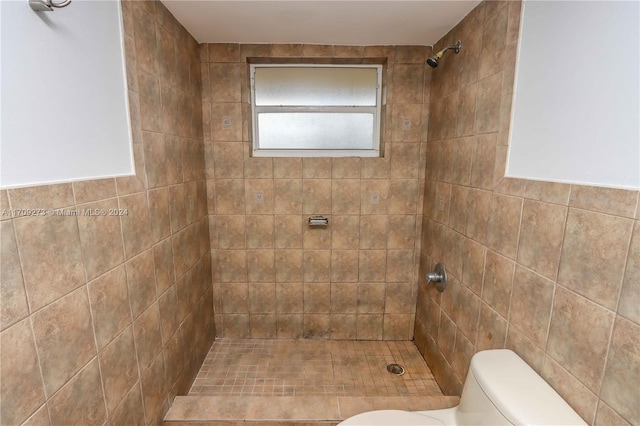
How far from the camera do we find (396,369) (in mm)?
2195

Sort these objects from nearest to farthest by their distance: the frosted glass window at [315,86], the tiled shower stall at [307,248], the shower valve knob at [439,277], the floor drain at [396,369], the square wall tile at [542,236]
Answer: the tiled shower stall at [307,248], the square wall tile at [542,236], the shower valve knob at [439,277], the floor drain at [396,369], the frosted glass window at [315,86]

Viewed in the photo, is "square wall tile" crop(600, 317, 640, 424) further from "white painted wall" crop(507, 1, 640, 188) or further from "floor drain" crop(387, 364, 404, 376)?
"floor drain" crop(387, 364, 404, 376)

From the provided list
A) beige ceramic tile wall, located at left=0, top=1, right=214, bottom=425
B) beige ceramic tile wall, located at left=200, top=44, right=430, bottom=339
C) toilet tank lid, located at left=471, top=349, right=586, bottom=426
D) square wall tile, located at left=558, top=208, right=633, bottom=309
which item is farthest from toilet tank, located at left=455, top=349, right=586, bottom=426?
beige ceramic tile wall, located at left=0, top=1, right=214, bottom=425

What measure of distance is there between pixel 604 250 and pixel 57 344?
5.48 ft

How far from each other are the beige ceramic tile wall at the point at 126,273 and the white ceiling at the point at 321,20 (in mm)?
199

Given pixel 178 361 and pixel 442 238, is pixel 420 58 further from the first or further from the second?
pixel 178 361

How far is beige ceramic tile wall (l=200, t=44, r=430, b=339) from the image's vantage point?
7.25ft

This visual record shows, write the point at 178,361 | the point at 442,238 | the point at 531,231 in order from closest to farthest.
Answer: the point at 531,231 → the point at 178,361 → the point at 442,238

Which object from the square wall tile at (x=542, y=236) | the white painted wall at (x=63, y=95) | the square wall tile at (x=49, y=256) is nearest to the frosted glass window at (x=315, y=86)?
the white painted wall at (x=63, y=95)

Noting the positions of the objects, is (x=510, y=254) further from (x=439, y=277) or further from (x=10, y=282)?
(x=10, y=282)

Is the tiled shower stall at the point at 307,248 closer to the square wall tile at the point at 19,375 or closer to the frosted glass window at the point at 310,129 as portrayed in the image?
the square wall tile at the point at 19,375

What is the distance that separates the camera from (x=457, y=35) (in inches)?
71.6

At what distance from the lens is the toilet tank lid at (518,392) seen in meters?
0.93

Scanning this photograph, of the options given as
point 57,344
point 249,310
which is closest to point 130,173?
point 57,344
